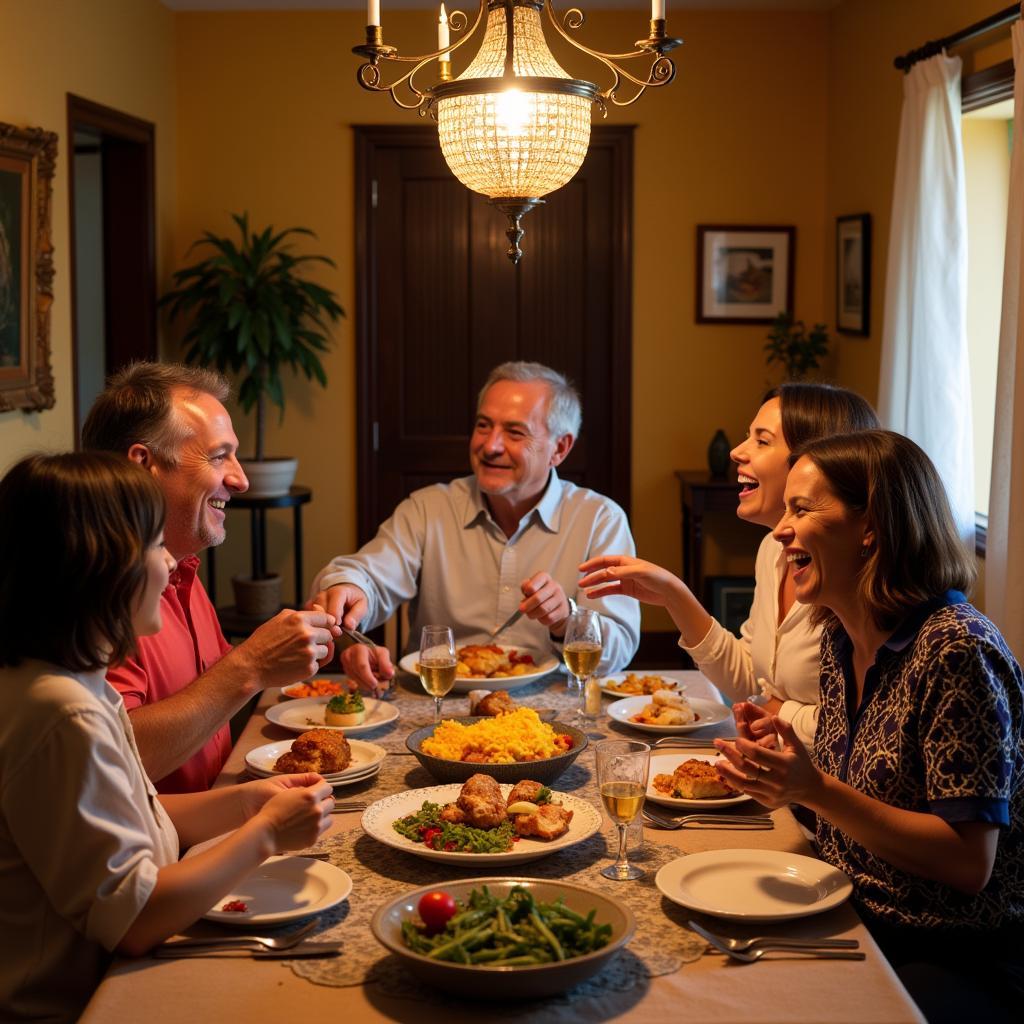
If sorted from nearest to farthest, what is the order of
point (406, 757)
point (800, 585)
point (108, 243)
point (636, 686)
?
point (800, 585) < point (406, 757) < point (636, 686) < point (108, 243)

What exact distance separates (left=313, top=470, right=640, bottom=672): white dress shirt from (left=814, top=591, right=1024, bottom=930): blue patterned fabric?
1.44 metres

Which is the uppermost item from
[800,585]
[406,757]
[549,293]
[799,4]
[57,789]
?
[799,4]

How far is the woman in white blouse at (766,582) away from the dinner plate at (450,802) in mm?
722

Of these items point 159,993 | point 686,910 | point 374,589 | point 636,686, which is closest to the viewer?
point 159,993

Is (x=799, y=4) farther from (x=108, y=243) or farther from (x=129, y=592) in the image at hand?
(x=129, y=592)

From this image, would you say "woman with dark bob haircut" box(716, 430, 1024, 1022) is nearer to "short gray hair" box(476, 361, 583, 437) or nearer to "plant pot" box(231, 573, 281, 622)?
"short gray hair" box(476, 361, 583, 437)

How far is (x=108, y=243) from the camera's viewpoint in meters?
5.56

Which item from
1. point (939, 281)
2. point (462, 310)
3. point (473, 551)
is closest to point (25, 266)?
point (473, 551)

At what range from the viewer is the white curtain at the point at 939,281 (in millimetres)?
4133

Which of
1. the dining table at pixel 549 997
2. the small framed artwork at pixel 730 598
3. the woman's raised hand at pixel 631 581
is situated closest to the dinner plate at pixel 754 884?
the dining table at pixel 549 997

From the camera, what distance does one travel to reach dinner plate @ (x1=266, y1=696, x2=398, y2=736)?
2350 millimetres

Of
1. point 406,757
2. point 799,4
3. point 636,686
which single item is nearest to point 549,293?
point 799,4

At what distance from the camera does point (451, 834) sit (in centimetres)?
172

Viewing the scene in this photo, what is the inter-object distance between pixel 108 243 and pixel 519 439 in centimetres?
305
